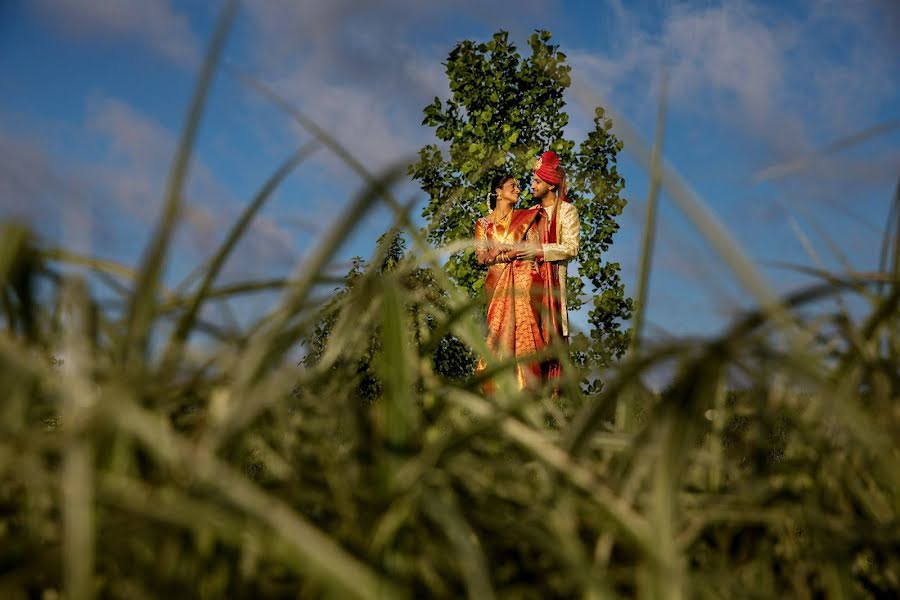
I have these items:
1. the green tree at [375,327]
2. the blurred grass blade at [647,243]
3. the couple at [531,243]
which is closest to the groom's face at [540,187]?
the couple at [531,243]

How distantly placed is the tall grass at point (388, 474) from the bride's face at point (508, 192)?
5938 millimetres

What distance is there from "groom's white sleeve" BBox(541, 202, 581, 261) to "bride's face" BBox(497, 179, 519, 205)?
44 centimetres

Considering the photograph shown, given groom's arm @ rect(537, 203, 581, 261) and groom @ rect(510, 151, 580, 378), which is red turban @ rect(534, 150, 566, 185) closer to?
groom @ rect(510, 151, 580, 378)

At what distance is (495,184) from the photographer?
6430mm

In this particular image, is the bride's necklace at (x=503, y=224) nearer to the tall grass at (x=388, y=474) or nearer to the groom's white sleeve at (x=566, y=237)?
the groom's white sleeve at (x=566, y=237)

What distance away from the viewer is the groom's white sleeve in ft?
18.5

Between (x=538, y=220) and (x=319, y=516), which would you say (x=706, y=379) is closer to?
(x=319, y=516)

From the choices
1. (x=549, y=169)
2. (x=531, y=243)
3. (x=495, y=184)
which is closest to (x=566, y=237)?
(x=531, y=243)

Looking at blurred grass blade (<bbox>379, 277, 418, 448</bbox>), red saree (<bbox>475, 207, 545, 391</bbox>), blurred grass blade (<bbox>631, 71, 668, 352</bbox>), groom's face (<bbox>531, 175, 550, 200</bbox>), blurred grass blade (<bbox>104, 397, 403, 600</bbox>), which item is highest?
groom's face (<bbox>531, 175, 550, 200</bbox>)

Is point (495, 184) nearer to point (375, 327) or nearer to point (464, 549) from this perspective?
point (375, 327)

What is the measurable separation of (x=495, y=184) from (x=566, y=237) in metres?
0.84

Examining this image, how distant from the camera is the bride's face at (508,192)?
21.0 ft

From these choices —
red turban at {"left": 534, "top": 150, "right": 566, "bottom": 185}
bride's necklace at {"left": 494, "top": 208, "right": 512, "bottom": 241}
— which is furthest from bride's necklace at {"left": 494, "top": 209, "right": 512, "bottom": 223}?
red turban at {"left": 534, "top": 150, "right": 566, "bottom": 185}

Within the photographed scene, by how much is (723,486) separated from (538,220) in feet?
18.6
